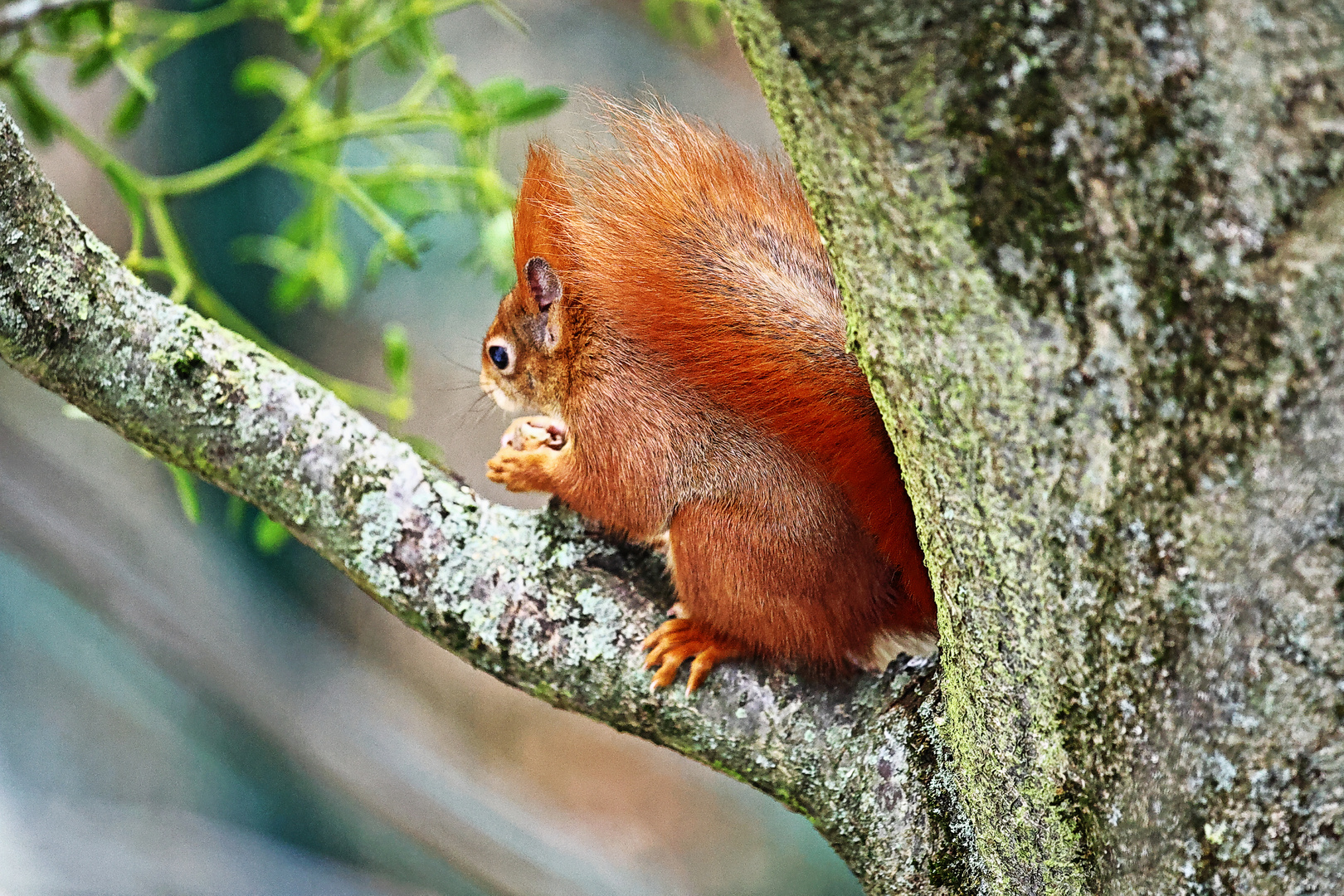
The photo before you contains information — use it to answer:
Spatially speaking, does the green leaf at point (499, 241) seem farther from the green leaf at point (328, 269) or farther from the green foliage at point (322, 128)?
the green leaf at point (328, 269)

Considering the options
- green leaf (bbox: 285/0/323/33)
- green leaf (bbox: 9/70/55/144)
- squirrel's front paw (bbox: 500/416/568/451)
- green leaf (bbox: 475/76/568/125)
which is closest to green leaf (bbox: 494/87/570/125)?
green leaf (bbox: 475/76/568/125)

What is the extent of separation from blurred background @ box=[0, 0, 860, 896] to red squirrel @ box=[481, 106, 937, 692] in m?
0.50

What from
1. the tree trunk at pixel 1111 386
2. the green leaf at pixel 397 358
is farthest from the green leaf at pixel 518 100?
the tree trunk at pixel 1111 386

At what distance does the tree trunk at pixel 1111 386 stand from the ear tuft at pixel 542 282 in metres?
0.58

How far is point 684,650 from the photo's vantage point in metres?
0.84

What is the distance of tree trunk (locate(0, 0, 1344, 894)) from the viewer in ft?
1.21

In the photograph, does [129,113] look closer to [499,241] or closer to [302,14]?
[302,14]

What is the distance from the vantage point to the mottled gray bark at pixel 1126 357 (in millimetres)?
367

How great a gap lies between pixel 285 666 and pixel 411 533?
1.50m

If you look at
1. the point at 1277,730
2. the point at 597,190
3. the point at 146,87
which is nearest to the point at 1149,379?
the point at 1277,730

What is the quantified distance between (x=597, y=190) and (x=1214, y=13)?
24.6 inches

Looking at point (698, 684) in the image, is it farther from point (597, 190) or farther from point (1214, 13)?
point (1214, 13)

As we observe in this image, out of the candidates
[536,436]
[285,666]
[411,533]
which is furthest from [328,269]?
[285,666]

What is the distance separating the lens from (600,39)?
251cm
